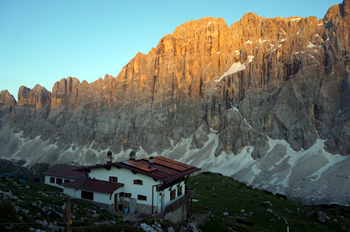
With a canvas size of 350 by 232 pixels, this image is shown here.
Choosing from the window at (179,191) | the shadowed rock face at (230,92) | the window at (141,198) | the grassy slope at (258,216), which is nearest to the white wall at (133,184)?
the window at (141,198)

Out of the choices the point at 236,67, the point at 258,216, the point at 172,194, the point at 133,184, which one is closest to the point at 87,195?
the point at 133,184

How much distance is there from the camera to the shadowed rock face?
104750 mm

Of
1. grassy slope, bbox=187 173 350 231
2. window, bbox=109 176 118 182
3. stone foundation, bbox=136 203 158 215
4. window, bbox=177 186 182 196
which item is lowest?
grassy slope, bbox=187 173 350 231

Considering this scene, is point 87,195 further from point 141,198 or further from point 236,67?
point 236,67

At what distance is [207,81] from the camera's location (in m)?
163

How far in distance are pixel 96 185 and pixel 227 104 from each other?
127 m

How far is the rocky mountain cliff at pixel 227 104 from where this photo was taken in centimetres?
10112

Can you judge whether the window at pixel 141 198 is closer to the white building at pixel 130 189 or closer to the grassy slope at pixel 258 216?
the white building at pixel 130 189

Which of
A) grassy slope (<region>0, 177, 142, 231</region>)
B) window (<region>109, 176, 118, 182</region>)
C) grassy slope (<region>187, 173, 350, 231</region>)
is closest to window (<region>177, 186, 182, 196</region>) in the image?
grassy slope (<region>187, 173, 350, 231</region>)

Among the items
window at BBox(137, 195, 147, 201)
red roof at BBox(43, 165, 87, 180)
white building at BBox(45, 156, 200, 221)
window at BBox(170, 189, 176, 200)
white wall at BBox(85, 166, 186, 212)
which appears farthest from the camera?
red roof at BBox(43, 165, 87, 180)

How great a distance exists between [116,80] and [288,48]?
438 feet

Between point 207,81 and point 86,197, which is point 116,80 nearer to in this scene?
point 207,81

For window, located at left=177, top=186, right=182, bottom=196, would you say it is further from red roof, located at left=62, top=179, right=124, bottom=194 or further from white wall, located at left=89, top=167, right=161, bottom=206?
red roof, located at left=62, top=179, right=124, bottom=194

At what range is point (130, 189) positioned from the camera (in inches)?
1054
